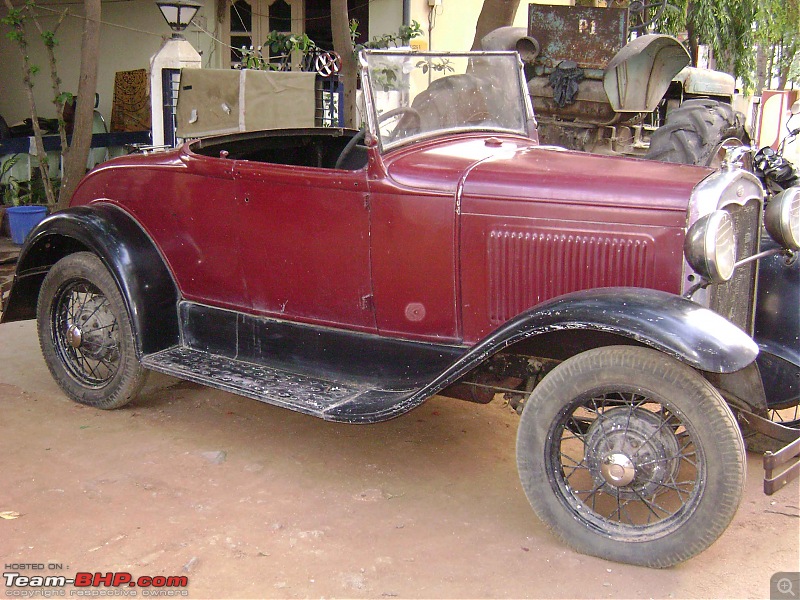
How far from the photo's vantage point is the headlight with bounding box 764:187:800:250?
3.15 meters

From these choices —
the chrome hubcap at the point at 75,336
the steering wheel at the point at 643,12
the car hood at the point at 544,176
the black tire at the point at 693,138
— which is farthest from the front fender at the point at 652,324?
the steering wheel at the point at 643,12

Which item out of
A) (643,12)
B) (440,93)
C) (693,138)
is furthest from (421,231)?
(643,12)

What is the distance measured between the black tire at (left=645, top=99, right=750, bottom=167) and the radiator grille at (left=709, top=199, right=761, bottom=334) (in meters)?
3.21

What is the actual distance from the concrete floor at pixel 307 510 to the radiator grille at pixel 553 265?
873mm

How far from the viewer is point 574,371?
281 centimetres

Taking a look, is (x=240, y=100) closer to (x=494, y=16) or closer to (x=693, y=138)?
(x=494, y=16)

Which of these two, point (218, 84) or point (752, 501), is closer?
point (752, 501)

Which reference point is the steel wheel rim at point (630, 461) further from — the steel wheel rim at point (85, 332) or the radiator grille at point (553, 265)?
the steel wheel rim at point (85, 332)

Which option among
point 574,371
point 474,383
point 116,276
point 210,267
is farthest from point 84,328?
point 574,371

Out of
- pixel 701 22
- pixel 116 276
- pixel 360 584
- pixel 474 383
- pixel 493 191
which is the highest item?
pixel 701 22

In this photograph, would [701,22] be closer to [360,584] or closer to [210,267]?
[210,267]

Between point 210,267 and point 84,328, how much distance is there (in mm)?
828

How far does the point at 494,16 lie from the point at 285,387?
575 cm

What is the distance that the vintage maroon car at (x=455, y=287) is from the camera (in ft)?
9.00
